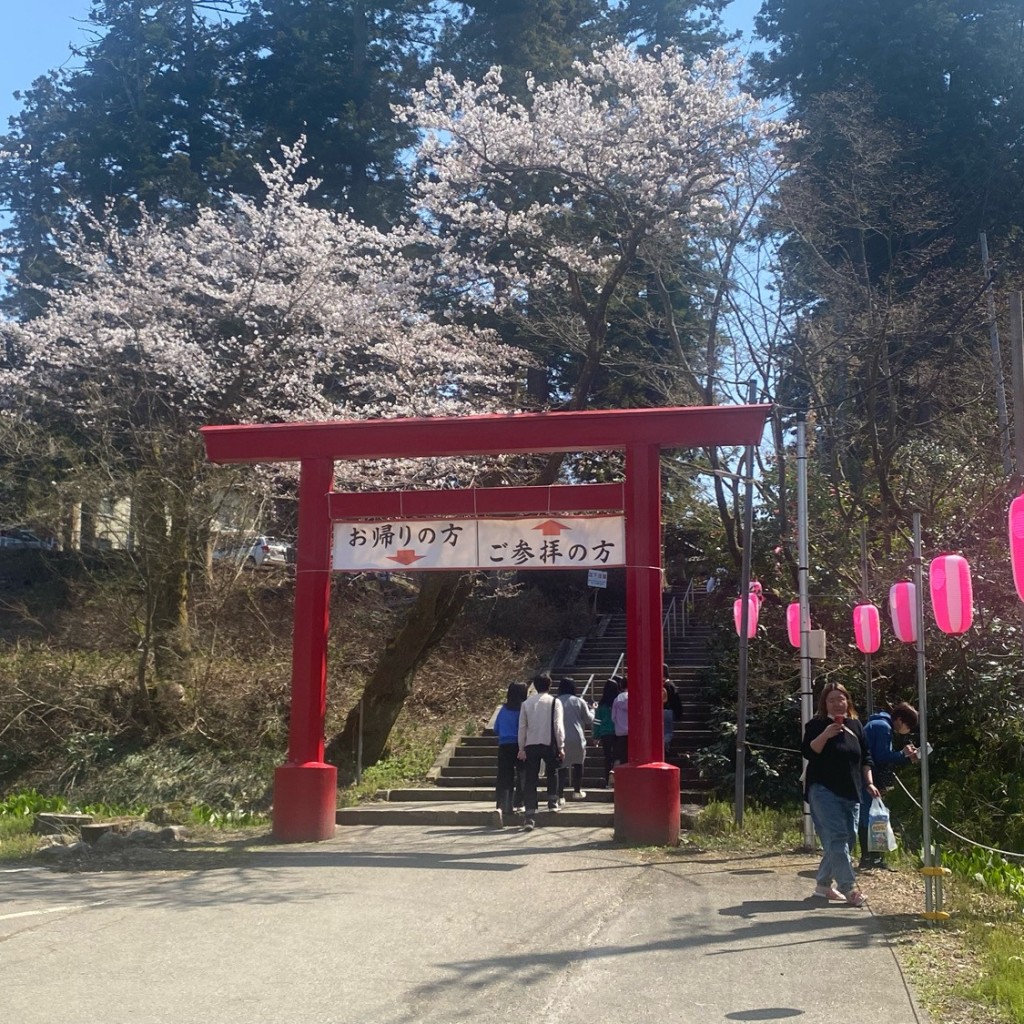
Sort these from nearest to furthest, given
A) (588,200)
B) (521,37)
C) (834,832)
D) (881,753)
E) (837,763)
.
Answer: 1. (834,832)
2. (837,763)
3. (881,753)
4. (588,200)
5. (521,37)

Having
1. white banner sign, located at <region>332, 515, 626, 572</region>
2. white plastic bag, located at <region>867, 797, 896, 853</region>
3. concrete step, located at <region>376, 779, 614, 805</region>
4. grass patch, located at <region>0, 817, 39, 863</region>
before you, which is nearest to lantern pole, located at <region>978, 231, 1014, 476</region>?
concrete step, located at <region>376, 779, 614, 805</region>

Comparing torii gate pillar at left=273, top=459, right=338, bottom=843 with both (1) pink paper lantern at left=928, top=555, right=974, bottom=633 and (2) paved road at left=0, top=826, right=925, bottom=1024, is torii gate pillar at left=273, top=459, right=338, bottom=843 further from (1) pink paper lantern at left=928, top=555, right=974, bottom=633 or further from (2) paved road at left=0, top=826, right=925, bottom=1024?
(1) pink paper lantern at left=928, top=555, right=974, bottom=633

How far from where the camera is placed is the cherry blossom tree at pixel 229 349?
1873 cm

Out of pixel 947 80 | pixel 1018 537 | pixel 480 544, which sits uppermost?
pixel 947 80

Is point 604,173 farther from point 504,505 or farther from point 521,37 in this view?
point 521,37

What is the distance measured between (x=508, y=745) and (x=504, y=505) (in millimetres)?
3146

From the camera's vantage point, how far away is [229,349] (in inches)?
763

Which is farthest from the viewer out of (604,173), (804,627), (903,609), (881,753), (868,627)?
(604,173)

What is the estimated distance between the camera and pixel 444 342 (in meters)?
19.7

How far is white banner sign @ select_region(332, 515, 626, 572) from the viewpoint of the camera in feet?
37.5

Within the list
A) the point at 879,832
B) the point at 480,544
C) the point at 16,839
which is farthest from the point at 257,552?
the point at 879,832

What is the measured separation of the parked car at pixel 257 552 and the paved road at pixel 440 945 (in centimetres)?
1104

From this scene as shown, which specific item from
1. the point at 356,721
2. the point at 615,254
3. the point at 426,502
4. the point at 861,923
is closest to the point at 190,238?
the point at 615,254

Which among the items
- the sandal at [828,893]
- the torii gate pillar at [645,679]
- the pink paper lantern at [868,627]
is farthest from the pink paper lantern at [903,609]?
A: the sandal at [828,893]
